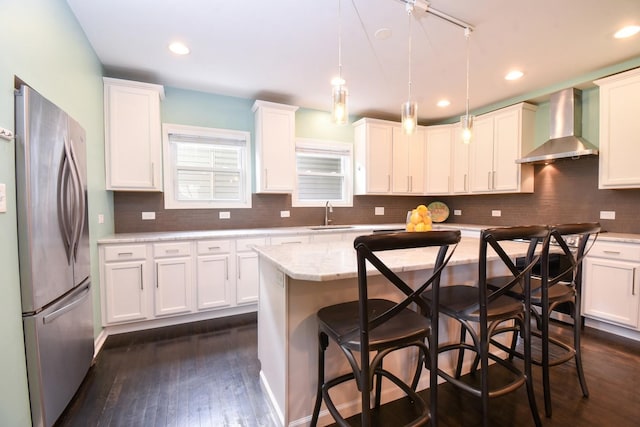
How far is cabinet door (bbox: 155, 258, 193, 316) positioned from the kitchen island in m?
1.47

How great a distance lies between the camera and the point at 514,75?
120 inches

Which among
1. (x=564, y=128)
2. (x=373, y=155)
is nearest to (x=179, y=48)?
(x=373, y=155)

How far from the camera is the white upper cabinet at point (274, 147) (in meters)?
3.52

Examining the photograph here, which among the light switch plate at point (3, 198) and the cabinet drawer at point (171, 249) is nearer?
the light switch plate at point (3, 198)

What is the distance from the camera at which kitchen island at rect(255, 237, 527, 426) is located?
1443mm

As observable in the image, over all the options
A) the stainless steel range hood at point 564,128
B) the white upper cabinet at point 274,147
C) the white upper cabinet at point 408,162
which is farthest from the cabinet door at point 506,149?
the white upper cabinet at point 274,147

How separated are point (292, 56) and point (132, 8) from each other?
1251 millimetres

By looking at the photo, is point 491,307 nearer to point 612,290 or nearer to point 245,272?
point 612,290

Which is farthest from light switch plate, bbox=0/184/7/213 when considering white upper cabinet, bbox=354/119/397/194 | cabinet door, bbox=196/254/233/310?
white upper cabinet, bbox=354/119/397/194

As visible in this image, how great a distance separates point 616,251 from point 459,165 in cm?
210

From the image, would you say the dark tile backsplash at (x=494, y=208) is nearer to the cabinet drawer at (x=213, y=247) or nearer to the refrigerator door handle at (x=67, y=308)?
the cabinet drawer at (x=213, y=247)

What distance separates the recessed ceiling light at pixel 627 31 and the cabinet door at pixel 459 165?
1.92m

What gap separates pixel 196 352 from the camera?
236cm

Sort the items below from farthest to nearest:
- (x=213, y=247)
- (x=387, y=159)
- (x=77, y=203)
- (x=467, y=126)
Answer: (x=387, y=159) < (x=213, y=247) < (x=467, y=126) < (x=77, y=203)
